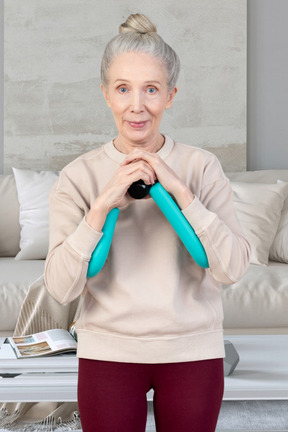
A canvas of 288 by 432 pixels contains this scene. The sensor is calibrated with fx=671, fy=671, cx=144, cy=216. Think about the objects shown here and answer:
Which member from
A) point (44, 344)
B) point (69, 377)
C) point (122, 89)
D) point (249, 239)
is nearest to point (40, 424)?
point (44, 344)

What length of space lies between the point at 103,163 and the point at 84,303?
0.25 m

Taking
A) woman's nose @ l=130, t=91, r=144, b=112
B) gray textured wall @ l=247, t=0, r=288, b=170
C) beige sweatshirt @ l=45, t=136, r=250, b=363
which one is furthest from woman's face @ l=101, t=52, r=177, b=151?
gray textured wall @ l=247, t=0, r=288, b=170

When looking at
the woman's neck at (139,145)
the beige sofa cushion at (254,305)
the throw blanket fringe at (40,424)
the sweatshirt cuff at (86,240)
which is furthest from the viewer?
the beige sofa cushion at (254,305)

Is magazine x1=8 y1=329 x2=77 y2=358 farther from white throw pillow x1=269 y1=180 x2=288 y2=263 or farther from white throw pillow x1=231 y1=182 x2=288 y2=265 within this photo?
white throw pillow x1=269 y1=180 x2=288 y2=263

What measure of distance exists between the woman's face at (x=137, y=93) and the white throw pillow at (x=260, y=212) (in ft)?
7.12

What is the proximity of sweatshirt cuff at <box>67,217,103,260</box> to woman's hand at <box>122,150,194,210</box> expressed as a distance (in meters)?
0.13

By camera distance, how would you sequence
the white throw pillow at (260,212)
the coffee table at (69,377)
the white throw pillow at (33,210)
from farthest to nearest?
the white throw pillow at (33,210) → the white throw pillow at (260,212) → the coffee table at (69,377)

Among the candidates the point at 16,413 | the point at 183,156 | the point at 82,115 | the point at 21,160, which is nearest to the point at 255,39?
the point at 82,115

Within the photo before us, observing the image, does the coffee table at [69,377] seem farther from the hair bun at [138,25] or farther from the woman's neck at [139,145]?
the hair bun at [138,25]

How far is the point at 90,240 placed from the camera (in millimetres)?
1084

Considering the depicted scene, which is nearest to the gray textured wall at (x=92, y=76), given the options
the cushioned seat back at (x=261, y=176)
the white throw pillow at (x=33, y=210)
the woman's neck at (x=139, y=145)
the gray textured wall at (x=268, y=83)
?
the gray textured wall at (x=268, y=83)

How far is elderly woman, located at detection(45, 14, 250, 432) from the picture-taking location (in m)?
1.09

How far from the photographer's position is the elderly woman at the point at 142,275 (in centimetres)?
109

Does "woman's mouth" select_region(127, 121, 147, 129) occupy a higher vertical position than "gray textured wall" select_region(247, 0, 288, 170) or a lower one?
lower
